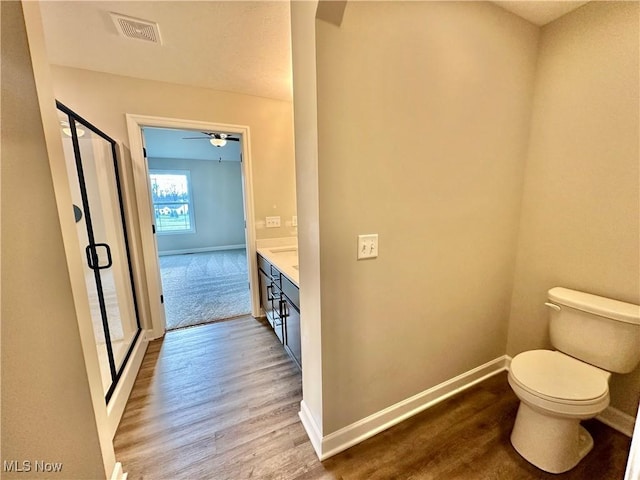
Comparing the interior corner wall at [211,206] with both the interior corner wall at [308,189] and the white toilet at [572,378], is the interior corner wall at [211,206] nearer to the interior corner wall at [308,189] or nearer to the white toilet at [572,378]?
the interior corner wall at [308,189]

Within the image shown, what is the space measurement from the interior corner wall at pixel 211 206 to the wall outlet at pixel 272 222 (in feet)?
14.4

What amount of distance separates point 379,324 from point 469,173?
107 centimetres

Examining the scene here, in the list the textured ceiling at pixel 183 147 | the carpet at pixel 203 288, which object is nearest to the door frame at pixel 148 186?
the carpet at pixel 203 288

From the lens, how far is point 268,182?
2959 millimetres

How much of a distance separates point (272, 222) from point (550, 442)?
110 inches

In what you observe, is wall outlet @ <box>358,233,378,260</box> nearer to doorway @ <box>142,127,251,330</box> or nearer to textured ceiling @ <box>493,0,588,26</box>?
textured ceiling @ <box>493,0,588,26</box>

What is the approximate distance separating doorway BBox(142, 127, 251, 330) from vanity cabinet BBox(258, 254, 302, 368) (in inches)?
69.0

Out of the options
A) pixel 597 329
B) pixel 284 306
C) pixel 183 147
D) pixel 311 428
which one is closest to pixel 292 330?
pixel 284 306

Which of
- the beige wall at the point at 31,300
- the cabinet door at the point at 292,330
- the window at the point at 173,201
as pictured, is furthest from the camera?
the window at the point at 173,201

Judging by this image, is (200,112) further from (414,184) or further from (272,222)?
(414,184)

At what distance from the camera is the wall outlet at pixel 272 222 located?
303 centimetres

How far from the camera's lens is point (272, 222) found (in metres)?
3.06

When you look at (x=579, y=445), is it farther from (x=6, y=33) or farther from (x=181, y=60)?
(x=181, y=60)

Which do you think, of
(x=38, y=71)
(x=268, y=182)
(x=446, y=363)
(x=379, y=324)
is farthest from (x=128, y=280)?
(x=446, y=363)
